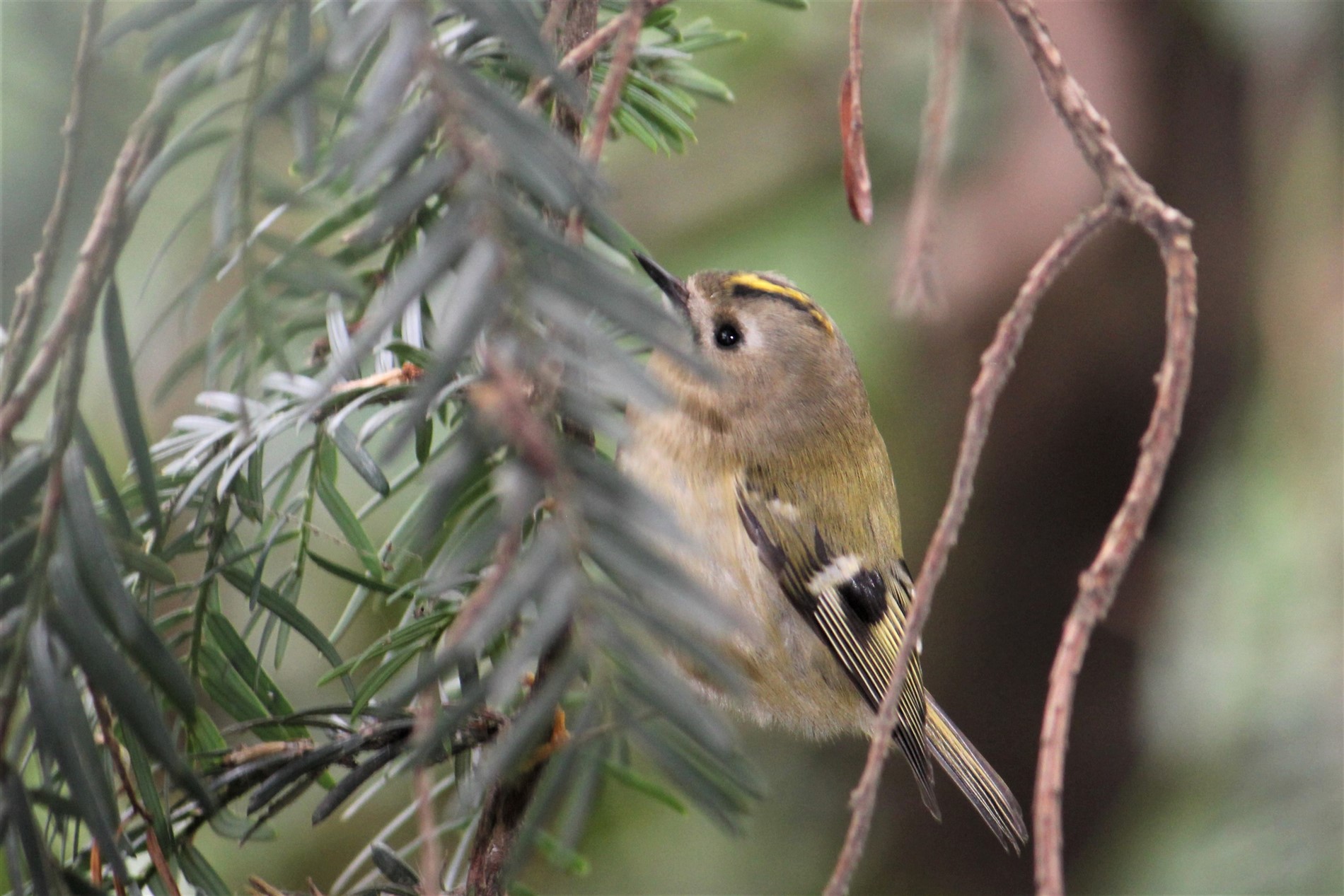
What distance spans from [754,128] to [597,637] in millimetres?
1815

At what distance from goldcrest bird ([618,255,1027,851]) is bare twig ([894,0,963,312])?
448 millimetres

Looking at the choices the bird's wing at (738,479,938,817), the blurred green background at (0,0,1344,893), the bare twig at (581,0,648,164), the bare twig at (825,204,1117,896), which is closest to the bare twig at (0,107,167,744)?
the bare twig at (581,0,648,164)

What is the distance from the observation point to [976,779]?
102 centimetres

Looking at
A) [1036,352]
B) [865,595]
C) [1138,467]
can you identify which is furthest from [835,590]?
[1036,352]

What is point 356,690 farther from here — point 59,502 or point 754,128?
point 754,128

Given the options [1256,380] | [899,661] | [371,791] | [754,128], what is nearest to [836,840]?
[1256,380]

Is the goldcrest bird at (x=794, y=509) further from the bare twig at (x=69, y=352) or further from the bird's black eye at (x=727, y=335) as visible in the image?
the bare twig at (x=69, y=352)

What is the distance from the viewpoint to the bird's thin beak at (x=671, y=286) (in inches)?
34.7

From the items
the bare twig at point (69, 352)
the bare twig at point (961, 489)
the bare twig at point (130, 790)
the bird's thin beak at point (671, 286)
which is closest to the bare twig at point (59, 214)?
the bare twig at point (69, 352)

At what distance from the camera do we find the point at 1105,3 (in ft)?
6.25

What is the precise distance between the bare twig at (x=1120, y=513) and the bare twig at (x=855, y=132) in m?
0.12

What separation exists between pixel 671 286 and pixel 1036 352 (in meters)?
1.18

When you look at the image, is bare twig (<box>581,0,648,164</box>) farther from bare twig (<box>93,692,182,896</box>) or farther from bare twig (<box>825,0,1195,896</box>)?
bare twig (<box>93,692,182,896</box>)

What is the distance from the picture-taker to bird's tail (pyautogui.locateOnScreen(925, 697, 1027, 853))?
0.99m
